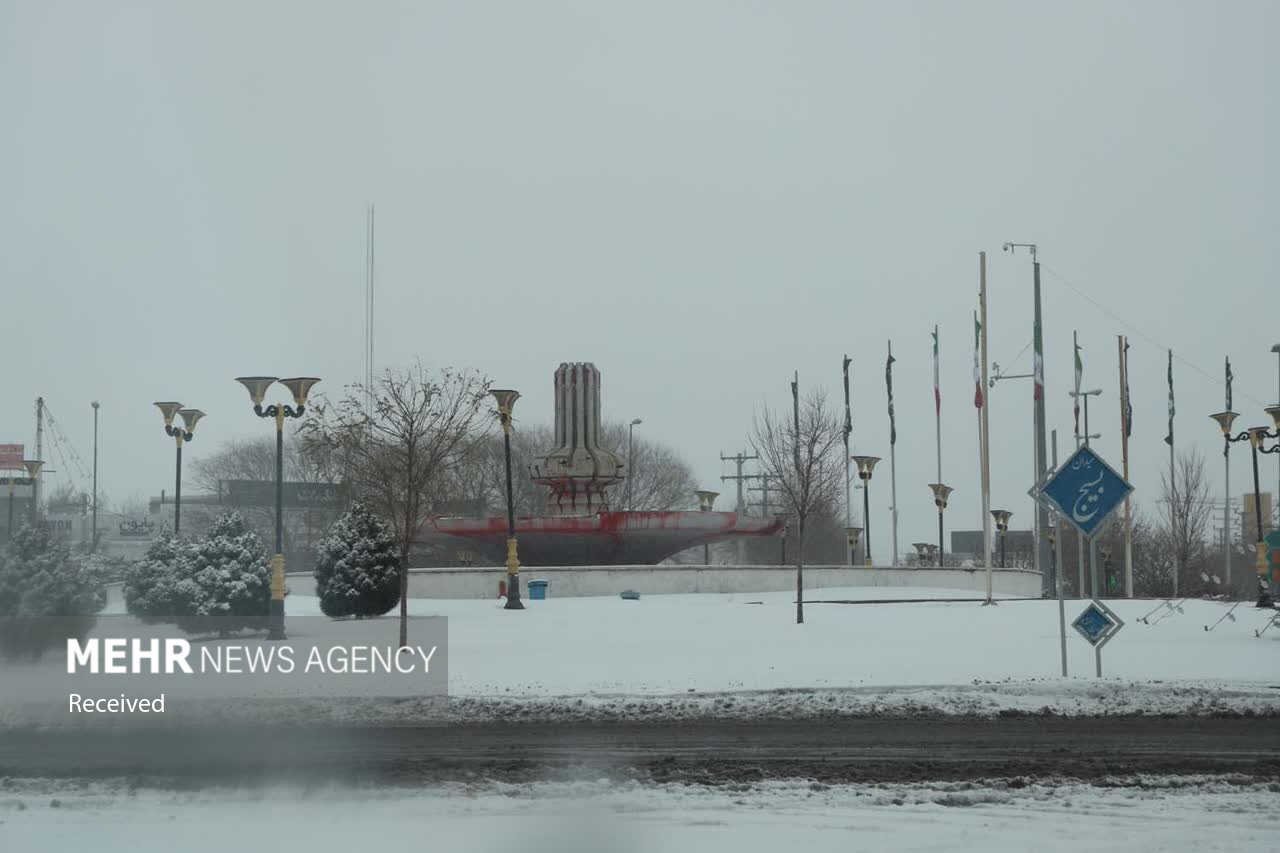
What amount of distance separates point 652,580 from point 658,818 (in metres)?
29.7

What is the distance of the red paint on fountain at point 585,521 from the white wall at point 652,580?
3657 millimetres

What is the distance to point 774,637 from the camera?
22500 millimetres

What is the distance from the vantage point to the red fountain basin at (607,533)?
43.9 meters

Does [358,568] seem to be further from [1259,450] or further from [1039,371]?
[1259,450]

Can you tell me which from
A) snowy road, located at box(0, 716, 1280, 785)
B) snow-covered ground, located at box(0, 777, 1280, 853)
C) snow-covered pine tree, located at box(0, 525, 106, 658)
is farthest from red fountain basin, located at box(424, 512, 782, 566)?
snow-covered ground, located at box(0, 777, 1280, 853)

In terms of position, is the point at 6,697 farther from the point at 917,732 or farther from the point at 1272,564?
the point at 1272,564

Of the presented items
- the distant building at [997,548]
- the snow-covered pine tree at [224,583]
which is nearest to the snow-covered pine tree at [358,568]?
the snow-covered pine tree at [224,583]

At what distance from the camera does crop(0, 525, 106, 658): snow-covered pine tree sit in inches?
771

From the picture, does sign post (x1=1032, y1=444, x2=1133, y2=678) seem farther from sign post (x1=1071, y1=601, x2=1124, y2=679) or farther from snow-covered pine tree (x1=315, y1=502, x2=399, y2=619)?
snow-covered pine tree (x1=315, y1=502, x2=399, y2=619)

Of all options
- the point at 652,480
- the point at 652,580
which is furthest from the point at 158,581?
the point at 652,480

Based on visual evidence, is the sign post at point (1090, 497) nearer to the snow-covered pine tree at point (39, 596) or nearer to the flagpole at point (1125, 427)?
the snow-covered pine tree at point (39, 596)

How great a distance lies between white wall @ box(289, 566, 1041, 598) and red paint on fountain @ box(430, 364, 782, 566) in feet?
12.0

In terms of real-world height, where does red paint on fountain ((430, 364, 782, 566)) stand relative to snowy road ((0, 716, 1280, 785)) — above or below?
above

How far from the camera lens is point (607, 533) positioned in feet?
145
